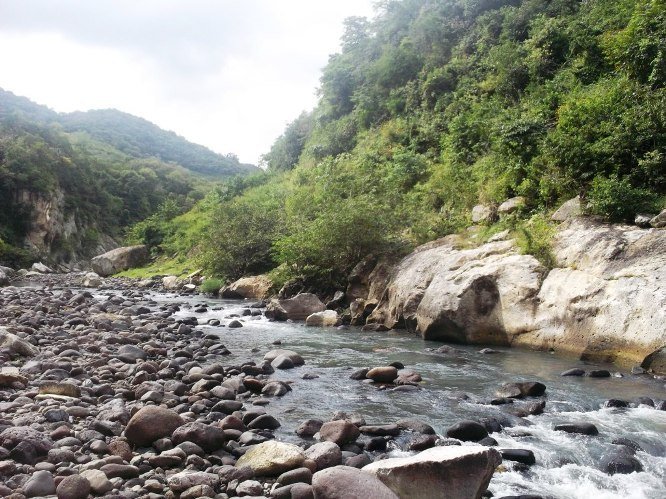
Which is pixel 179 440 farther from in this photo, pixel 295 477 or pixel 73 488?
pixel 295 477

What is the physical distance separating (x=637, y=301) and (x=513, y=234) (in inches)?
230

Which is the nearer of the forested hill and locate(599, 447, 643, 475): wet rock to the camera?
locate(599, 447, 643, 475): wet rock

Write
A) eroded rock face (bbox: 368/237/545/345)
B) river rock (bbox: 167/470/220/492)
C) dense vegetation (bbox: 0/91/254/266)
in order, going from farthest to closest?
dense vegetation (bbox: 0/91/254/266), eroded rock face (bbox: 368/237/545/345), river rock (bbox: 167/470/220/492)

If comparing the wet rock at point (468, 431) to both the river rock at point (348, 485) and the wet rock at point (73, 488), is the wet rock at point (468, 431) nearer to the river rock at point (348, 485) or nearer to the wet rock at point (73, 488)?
the river rock at point (348, 485)

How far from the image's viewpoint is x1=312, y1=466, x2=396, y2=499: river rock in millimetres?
4906

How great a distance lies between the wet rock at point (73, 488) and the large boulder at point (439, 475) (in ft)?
9.70

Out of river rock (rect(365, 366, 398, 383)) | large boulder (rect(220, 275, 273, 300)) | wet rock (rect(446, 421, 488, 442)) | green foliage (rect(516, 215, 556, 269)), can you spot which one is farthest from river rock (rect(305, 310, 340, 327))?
wet rock (rect(446, 421, 488, 442))

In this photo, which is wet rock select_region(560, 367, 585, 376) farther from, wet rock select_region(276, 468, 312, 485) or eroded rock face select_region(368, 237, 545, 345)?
wet rock select_region(276, 468, 312, 485)

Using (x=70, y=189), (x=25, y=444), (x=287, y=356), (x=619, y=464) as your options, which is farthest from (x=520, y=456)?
(x=70, y=189)

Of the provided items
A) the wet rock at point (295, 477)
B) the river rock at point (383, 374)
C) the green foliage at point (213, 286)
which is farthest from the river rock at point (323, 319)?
the wet rock at point (295, 477)

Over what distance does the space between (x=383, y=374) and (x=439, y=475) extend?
5227mm

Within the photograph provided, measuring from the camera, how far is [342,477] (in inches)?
201

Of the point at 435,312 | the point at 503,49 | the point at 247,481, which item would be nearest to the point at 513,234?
the point at 435,312

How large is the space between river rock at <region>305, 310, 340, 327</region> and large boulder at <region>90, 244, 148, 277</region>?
40.5 metres
